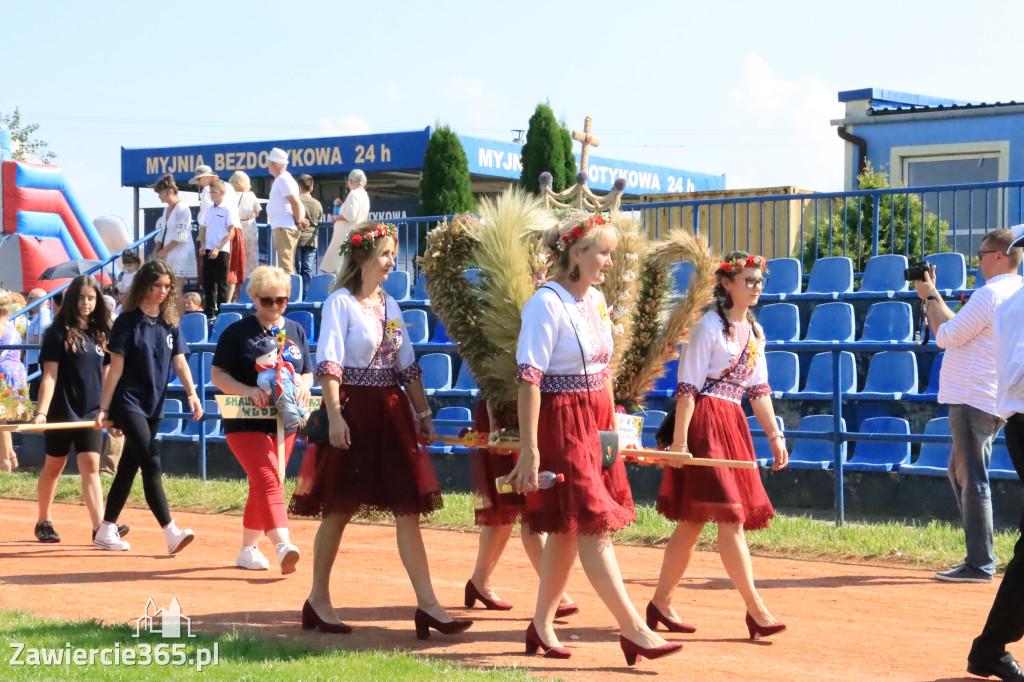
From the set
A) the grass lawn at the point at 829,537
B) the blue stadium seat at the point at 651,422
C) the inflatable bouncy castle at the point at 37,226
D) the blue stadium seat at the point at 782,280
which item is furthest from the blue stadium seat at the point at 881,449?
the inflatable bouncy castle at the point at 37,226

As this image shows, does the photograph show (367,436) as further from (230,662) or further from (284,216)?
(284,216)

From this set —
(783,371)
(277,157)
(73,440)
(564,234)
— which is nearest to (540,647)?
(564,234)

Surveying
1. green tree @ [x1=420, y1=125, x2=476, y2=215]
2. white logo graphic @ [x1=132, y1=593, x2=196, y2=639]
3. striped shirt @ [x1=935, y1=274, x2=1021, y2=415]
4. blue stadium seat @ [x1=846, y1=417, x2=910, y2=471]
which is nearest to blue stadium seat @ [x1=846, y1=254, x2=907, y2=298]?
blue stadium seat @ [x1=846, y1=417, x2=910, y2=471]

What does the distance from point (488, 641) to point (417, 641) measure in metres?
0.35

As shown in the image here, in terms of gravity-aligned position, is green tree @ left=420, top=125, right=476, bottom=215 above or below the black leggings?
above

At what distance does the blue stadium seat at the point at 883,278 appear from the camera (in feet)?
42.5

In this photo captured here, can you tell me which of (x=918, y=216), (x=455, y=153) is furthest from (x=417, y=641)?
(x=455, y=153)

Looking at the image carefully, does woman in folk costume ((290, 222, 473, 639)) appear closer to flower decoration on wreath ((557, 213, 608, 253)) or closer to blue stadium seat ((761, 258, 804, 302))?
flower decoration on wreath ((557, 213, 608, 253))

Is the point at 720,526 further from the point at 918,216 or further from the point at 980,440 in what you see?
the point at 918,216

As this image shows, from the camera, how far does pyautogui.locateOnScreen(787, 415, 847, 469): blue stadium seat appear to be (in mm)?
11292

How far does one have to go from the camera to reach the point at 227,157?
31266 millimetres

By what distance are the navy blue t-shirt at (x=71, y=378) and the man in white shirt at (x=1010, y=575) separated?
262 inches

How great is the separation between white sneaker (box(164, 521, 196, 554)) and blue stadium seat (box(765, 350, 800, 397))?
18.2 feet

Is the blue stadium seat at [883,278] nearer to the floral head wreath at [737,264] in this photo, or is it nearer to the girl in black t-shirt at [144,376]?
the floral head wreath at [737,264]
